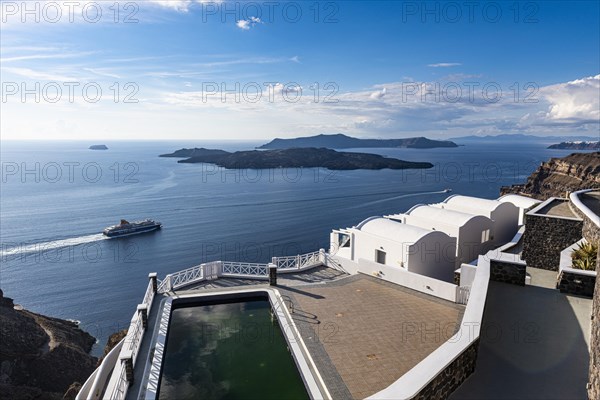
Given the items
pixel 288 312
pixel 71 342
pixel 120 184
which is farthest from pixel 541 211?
pixel 120 184

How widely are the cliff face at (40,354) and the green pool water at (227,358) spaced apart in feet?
74.9

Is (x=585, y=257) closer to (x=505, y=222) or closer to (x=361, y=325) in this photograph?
(x=361, y=325)

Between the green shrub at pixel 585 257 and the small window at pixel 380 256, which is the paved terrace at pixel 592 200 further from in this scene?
the small window at pixel 380 256

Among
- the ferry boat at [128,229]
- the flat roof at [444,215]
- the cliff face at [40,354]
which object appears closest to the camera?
the flat roof at [444,215]

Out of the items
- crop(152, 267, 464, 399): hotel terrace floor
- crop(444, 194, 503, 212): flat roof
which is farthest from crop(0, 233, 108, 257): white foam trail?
crop(444, 194, 503, 212): flat roof

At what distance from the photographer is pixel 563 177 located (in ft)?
314

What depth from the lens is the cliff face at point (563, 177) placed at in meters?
87.5

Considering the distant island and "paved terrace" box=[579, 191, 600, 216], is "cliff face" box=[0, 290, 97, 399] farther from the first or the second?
the distant island

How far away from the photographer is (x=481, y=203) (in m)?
26.3

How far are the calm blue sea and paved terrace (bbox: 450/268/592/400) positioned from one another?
1529 inches

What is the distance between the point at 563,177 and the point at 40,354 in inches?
4468

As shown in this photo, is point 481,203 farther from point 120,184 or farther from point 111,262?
point 120,184

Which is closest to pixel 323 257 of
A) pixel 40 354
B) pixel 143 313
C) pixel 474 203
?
pixel 143 313

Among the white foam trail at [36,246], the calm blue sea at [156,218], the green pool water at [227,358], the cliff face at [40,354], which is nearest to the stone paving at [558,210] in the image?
the green pool water at [227,358]
